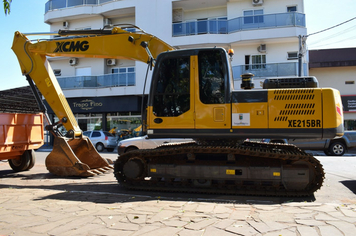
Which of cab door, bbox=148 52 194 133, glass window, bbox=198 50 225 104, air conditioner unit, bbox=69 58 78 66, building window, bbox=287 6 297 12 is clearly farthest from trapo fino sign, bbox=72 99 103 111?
glass window, bbox=198 50 225 104

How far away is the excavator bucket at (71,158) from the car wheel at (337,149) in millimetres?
11906

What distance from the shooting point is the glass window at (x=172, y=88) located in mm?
5918

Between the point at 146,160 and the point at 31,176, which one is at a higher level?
the point at 146,160

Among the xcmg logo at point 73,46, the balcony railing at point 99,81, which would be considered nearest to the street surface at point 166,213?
the xcmg logo at point 73,46

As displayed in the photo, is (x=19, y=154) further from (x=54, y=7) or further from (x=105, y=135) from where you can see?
(x=54, y=7)

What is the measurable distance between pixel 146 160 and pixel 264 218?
2.86m

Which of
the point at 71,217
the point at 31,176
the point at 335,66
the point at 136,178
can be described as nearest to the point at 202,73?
the point at 136,178

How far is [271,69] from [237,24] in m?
4.14

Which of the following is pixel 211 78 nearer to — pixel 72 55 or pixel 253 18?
pixel 72 55

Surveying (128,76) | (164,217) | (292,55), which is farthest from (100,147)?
(164,217)

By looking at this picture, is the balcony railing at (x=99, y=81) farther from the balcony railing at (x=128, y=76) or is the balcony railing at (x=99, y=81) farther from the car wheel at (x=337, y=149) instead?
the car wheel at (x=337, y=149)

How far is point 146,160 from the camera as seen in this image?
6.32 m

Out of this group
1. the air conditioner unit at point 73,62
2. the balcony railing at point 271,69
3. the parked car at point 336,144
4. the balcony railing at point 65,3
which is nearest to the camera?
the parked car at point 336,144

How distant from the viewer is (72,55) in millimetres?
8094
